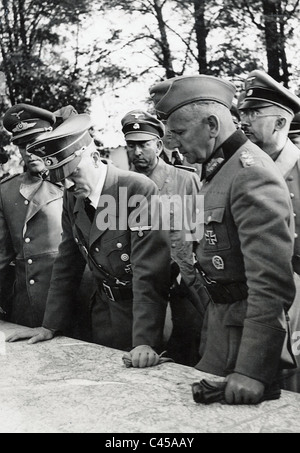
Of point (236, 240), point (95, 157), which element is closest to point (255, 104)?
point (95, 157)

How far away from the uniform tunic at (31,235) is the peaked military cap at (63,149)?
1.18m

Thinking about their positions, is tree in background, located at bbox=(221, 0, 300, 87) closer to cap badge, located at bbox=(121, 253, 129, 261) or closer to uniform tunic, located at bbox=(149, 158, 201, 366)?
uniform tunic, located at bbox=(149, 158, 201, 366)

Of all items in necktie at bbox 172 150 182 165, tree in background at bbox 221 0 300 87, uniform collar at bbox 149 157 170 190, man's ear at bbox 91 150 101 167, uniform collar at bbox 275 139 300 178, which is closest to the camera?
man's ear at bbox 91 150 101 167

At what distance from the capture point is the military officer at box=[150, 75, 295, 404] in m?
2.02

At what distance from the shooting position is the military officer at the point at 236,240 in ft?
6.63

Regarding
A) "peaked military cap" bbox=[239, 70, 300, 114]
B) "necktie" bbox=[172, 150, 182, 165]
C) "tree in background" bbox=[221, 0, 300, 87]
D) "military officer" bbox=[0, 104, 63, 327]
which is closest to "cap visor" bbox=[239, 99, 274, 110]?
"peaked military cap" bbox=[239, 70, 300, 114]

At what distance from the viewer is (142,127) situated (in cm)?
482

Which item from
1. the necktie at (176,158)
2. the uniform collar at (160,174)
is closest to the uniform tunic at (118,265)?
the uniform collar at (160,174)

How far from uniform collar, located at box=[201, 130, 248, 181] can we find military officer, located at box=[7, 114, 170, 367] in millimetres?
608

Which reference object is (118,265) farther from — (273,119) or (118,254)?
(273,119)

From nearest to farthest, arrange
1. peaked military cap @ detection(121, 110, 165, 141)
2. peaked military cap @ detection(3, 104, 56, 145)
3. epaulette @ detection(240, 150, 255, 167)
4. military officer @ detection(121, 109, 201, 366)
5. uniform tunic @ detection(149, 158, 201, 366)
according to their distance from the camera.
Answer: epaulette @ detection(240, 150, 255, 167)
uniform tunic @ detection(149, 158, 201, 366)
peaked military cap @ detection(3, 104, 56, 145)
military officer @ detection(121, 109, 201, 366)
peaked military cap @ detection(121, 110, 165, 141)

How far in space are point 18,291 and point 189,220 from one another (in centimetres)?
128

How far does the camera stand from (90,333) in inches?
140
